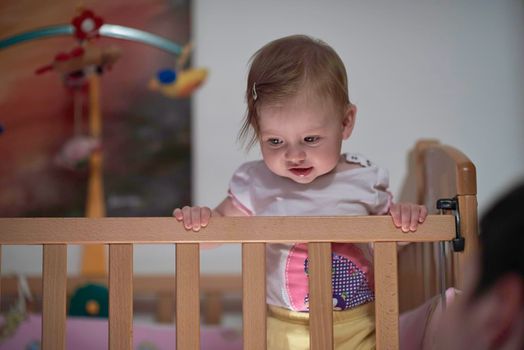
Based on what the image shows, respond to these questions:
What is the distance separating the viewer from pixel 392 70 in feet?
7.09

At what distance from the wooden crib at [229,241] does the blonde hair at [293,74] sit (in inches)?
9.2

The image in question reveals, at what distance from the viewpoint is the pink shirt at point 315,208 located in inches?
50.9

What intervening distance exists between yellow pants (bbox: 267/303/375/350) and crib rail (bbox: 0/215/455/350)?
17cm

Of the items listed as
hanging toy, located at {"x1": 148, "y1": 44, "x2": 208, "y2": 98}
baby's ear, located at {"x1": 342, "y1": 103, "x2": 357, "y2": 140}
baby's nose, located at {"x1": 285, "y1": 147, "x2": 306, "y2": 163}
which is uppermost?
hanging toy, located at {"x1": 148, "y1": 44, "x2": 208, "y2": 98}

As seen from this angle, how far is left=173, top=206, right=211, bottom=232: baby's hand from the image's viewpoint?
1112 mm

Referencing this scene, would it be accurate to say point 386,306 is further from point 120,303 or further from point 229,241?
point 120,303

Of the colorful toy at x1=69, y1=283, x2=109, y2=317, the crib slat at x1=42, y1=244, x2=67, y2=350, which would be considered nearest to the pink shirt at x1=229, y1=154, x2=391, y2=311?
the crib slat at x1=42, y1=244, x2=67, y2=350

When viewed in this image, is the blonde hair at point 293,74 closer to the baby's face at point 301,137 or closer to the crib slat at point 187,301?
the baby's face at point 301,137

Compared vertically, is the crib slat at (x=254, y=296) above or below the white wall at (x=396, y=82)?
below

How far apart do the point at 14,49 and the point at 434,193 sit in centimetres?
132

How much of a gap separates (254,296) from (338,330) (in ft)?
0.77

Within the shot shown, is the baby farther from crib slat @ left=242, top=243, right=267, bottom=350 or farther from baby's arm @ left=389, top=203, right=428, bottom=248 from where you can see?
crib slat @ left=242, top=243, right=267, bottom=350

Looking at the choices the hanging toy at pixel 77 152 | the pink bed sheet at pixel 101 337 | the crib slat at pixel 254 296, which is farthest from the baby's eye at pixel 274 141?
the hanging toy at pixel 77 152

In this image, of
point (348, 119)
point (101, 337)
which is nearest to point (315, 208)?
point (348, 119)
